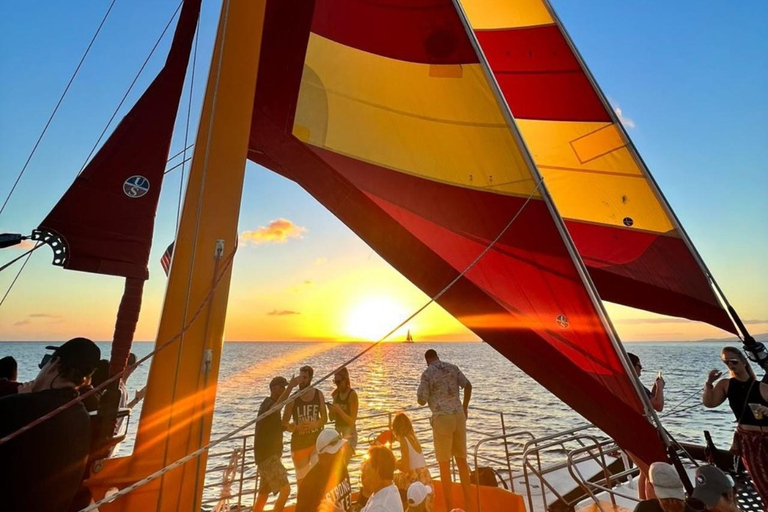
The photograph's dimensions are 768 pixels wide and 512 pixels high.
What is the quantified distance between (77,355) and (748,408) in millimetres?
4972

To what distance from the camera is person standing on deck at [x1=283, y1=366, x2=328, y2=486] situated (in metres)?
4.75

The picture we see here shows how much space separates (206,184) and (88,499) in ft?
4.95

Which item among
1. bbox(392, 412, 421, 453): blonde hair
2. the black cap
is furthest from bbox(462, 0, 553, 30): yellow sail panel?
the black cap

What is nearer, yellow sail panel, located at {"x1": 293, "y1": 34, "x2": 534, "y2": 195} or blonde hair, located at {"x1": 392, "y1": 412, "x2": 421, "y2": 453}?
yellow sail panel, located at {"x1": 293, "y1": 34, "x2": 534, "y2": 195}

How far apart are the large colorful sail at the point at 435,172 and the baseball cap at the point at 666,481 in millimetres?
110

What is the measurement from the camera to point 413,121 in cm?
320

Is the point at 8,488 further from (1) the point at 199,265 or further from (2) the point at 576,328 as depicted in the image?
(2) the point at 576,328

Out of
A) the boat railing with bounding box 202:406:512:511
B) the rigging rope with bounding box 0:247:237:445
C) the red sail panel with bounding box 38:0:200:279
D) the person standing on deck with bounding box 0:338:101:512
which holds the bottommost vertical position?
the boat railing with bounding box 202:406:512:511

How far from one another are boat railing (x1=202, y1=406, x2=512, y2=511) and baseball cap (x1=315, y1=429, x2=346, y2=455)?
1095 mm

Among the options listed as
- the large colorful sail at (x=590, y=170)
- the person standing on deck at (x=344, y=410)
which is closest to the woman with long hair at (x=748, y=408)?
the large colorful sail at (x=590, y=170)

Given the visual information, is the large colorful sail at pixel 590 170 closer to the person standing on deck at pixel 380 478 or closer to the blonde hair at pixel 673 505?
the blonde hair at pixel 673 505

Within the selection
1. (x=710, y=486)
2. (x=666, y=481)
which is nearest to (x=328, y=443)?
(x=666, y=481)

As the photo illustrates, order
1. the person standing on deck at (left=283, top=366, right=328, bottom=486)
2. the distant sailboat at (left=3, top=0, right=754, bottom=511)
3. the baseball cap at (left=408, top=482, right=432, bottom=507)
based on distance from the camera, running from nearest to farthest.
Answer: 1. the distant sailboat at (left=3, top=0, right=754, bottom=511)
2. the baseball cap at (left=408, top=482, right=432, bottom=507)
3. the person standing on deck at (left=283, top=366, right=328, bottom=486)

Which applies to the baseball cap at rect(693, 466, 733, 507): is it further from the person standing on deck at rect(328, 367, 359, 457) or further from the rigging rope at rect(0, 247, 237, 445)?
the person standing on deck at rect(328, 367, 359, 457)
